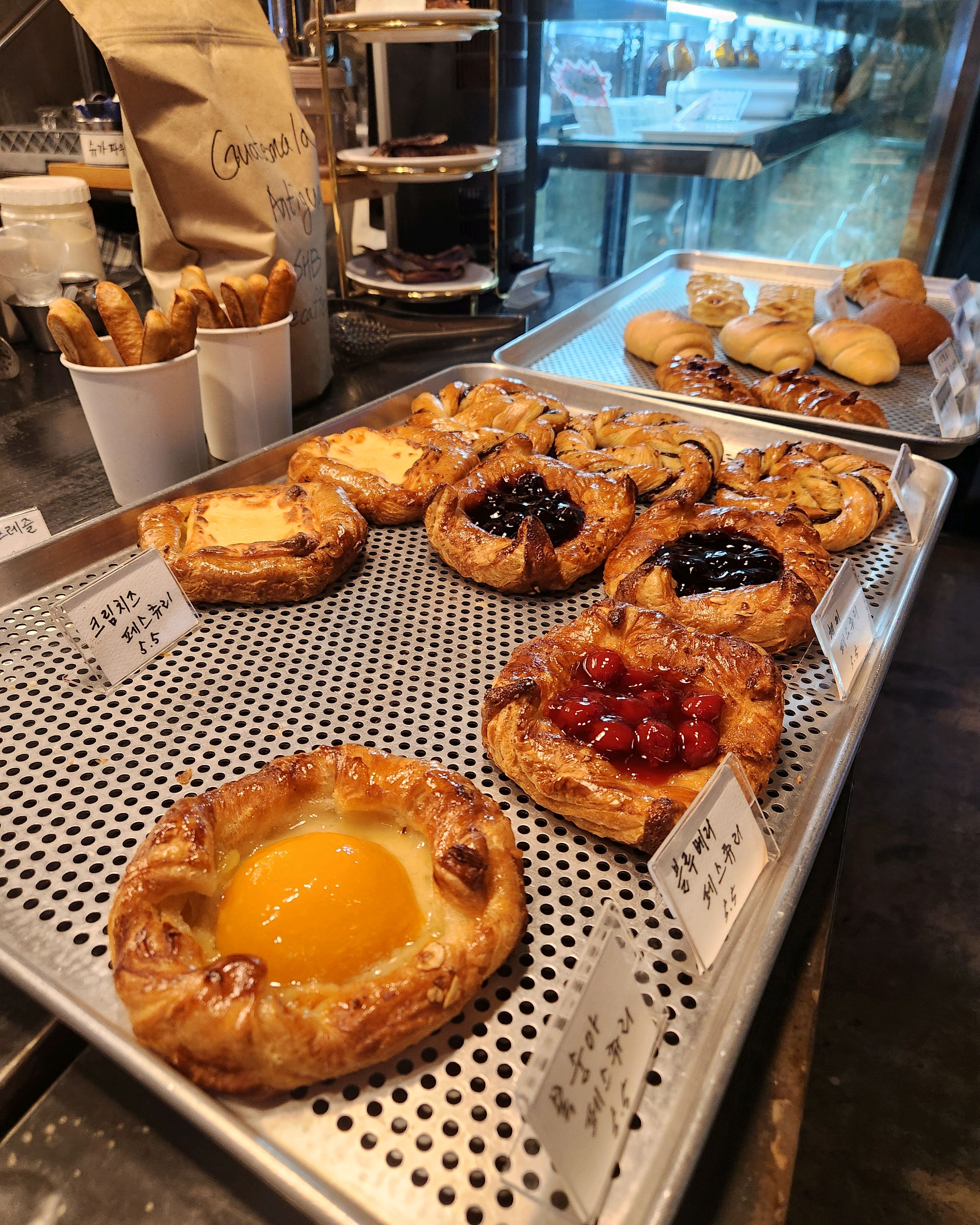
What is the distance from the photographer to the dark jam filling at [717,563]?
2496mm

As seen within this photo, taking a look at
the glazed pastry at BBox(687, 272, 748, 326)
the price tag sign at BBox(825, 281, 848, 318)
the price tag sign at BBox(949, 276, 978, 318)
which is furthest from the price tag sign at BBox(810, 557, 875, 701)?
the price tag sign at BBox(949, 276, 978, 318)

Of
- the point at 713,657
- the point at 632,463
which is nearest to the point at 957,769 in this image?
the point at 632,463

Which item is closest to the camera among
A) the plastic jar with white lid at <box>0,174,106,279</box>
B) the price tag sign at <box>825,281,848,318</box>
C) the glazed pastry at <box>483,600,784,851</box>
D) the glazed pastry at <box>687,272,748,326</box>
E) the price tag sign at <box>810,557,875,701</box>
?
the glazed pastry at <box>483,600,784,851</box>

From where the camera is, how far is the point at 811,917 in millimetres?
2100

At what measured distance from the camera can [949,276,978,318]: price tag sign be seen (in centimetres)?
511

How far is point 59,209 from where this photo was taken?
391 centimetres

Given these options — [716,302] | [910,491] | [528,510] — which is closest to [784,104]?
[716,302]

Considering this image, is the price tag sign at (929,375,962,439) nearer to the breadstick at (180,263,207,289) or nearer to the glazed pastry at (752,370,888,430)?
the glazed pastry at (752,370,888,430)

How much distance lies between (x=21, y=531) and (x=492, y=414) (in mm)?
1782

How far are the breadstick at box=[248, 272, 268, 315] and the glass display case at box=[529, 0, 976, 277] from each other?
3404mm

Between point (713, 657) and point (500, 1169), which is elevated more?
point (713, 657)

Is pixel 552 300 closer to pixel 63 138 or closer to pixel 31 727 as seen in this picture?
pixel 63 138

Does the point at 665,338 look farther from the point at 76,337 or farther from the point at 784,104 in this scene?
the point at 76,337

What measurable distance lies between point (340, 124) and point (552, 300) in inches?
66.6
